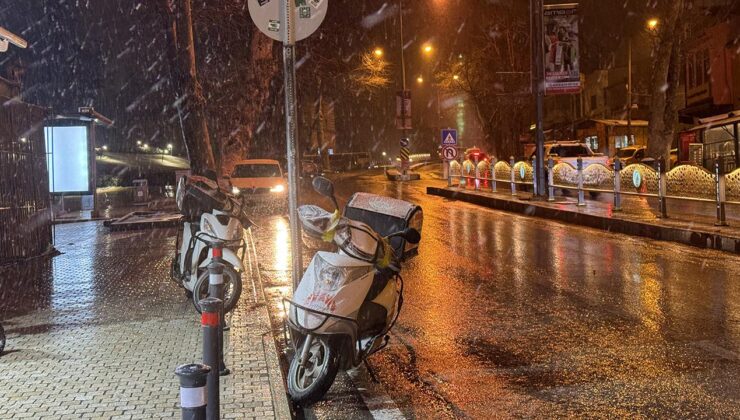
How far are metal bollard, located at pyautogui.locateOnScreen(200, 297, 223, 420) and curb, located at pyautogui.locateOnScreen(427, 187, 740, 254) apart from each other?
9918 mm

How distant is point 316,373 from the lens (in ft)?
15.4

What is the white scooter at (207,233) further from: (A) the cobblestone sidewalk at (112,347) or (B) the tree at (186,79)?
(B) the tree at (186,79)

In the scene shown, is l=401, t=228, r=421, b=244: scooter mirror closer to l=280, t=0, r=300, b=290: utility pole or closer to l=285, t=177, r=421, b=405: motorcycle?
l=285, t=177, r=421, b=405: motorcycle

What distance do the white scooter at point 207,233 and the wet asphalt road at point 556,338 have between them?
3.07 feet

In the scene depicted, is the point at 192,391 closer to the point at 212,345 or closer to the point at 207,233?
the point at 212,345

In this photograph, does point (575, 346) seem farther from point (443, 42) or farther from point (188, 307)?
point (443, 42)

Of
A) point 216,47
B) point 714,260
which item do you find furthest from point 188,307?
point 216,47

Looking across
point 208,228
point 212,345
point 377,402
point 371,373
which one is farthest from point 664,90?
point 212,345

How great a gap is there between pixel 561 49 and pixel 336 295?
15.9 m

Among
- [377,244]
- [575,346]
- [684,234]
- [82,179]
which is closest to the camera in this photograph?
[377,244]

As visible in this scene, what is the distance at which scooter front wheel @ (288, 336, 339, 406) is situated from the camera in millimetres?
4617

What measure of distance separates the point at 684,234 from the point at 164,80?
30777 millimetres

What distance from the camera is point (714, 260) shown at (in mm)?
10328

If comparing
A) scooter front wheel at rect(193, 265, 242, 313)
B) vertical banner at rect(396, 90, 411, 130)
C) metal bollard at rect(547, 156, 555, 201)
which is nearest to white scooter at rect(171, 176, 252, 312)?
scooter front wheel at rect(193, 265, 242, 313)
